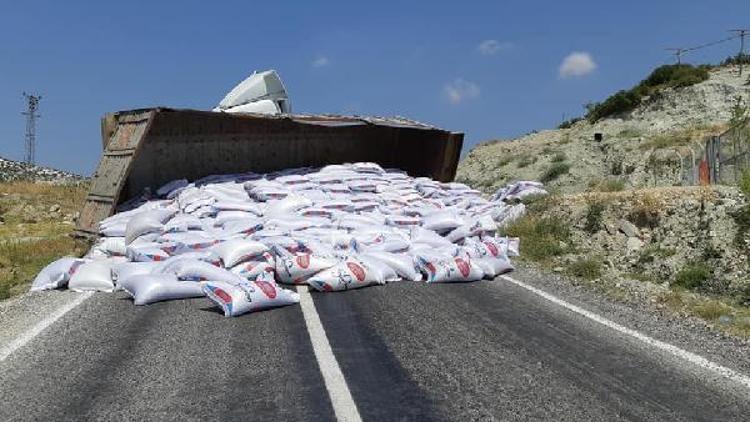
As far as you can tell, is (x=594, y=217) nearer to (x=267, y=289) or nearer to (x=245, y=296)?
(x=267, y=289)

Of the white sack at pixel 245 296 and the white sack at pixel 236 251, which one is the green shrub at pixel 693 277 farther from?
the white sack at pixel 236 251

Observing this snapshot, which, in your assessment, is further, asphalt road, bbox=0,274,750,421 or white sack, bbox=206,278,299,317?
white sack, bbox=206,278,299,317

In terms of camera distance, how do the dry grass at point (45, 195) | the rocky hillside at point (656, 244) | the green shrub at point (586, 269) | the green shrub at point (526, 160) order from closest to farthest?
the rocky hillside at point (656, 244)
the green shrub at point (586, 269)
the dry grass at point (45, 195)
the green shrub at point (526, 160)

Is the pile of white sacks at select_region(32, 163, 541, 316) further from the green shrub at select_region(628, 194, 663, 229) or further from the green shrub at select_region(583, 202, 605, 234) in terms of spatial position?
the green shrub at select_region(628, 194, 663, 229)

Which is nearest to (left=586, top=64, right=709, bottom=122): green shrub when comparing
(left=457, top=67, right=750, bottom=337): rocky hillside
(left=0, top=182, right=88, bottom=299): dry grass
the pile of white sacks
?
(left=457, top=67, right=750, bottom=337): rocky hillside

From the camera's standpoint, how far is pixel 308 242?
877cm

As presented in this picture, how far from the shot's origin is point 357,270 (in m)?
8.07

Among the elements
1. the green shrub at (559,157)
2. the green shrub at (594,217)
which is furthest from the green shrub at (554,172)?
the green shrub at (594,217)

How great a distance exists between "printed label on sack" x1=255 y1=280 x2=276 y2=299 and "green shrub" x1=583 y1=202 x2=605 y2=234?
6132mm

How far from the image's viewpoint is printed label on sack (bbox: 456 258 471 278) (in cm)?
864

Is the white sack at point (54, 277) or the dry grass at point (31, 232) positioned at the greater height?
the white sack at point (54, 277)

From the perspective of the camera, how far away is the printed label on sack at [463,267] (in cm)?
864

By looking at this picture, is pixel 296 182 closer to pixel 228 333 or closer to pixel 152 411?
pixel 228 333

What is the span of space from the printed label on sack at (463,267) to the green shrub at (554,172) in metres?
17.0
